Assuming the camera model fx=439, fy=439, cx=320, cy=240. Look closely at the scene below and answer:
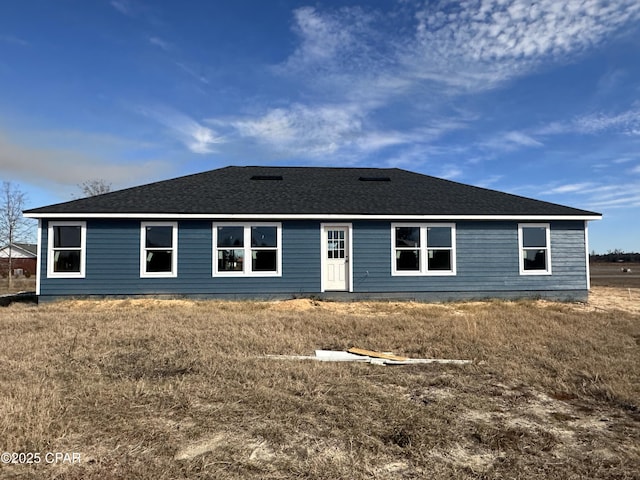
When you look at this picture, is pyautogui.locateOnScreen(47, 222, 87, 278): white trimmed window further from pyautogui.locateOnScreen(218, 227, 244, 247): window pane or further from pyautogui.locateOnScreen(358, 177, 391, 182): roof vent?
pyautogui.locateOnScreen(358, 177, 391, 182): roof vent

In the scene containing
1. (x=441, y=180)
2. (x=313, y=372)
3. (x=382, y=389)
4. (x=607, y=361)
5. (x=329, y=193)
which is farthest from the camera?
(x=441, y=180)

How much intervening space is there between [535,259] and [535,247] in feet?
1.30

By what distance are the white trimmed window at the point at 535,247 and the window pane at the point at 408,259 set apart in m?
3.46

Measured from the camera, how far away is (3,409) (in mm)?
4023

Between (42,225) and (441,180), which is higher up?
(441,180)

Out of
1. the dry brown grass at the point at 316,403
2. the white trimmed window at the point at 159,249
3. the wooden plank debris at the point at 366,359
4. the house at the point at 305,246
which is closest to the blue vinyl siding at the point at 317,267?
the house at the point at 305,246

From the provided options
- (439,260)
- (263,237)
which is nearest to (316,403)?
(263,237)

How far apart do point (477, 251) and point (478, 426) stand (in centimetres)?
1101

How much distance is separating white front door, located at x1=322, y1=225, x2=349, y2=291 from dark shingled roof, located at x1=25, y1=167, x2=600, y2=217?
728mm

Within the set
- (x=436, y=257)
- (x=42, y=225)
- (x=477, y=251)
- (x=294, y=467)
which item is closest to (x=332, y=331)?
(x=294, y=467)

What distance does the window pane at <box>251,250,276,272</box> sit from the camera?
13.6 metres

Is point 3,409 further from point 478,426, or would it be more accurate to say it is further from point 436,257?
point 436,257

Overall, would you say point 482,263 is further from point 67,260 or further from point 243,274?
point 67,260

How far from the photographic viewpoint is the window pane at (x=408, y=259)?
14117 millimetres
